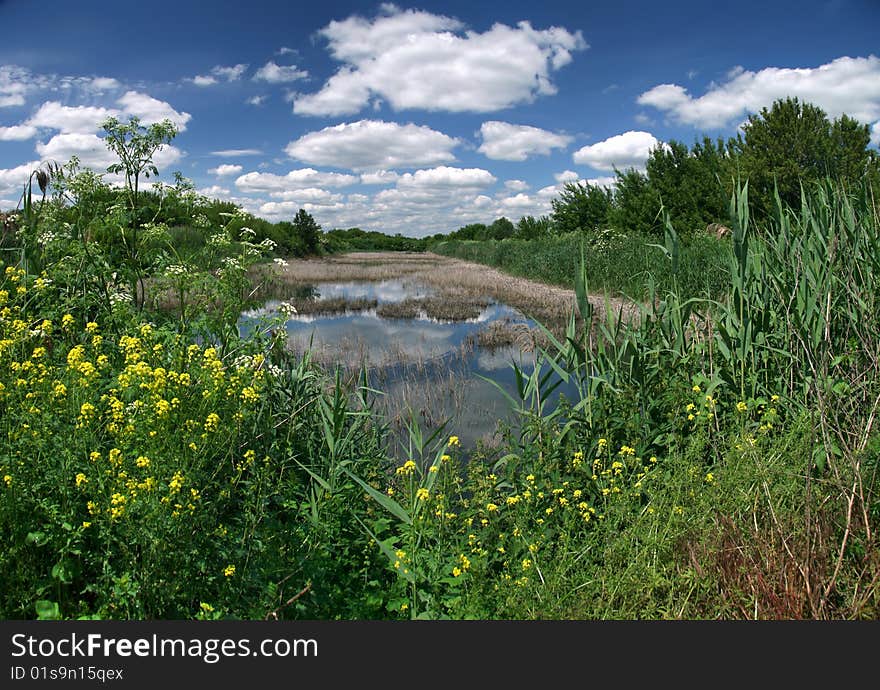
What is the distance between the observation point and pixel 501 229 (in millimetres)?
73688

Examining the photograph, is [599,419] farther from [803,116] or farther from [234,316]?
[803,116]

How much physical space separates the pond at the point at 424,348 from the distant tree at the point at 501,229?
2086 inches

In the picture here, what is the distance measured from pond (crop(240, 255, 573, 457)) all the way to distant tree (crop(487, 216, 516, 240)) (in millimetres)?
52974

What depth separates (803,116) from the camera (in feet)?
88.3

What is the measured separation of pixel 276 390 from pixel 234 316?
26.3 inches

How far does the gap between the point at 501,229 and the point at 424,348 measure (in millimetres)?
64850

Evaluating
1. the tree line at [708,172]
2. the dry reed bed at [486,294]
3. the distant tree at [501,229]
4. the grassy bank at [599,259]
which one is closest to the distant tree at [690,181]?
the tree line at [708,172]

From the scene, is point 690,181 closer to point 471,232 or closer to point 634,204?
point 634,204

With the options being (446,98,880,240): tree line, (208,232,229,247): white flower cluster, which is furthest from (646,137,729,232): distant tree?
(208,232,229,247): white flower cluster

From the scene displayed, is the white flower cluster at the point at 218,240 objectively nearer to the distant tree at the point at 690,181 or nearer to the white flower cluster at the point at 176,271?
the white flower cluster at the point at 176,271

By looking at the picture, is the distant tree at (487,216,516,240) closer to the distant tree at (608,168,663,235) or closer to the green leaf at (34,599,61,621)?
the distant tree at (608,168,663,235)

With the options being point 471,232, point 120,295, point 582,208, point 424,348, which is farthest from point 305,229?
point 471,232

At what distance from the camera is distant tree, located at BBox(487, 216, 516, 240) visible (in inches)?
2837

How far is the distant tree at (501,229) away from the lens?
236ft
